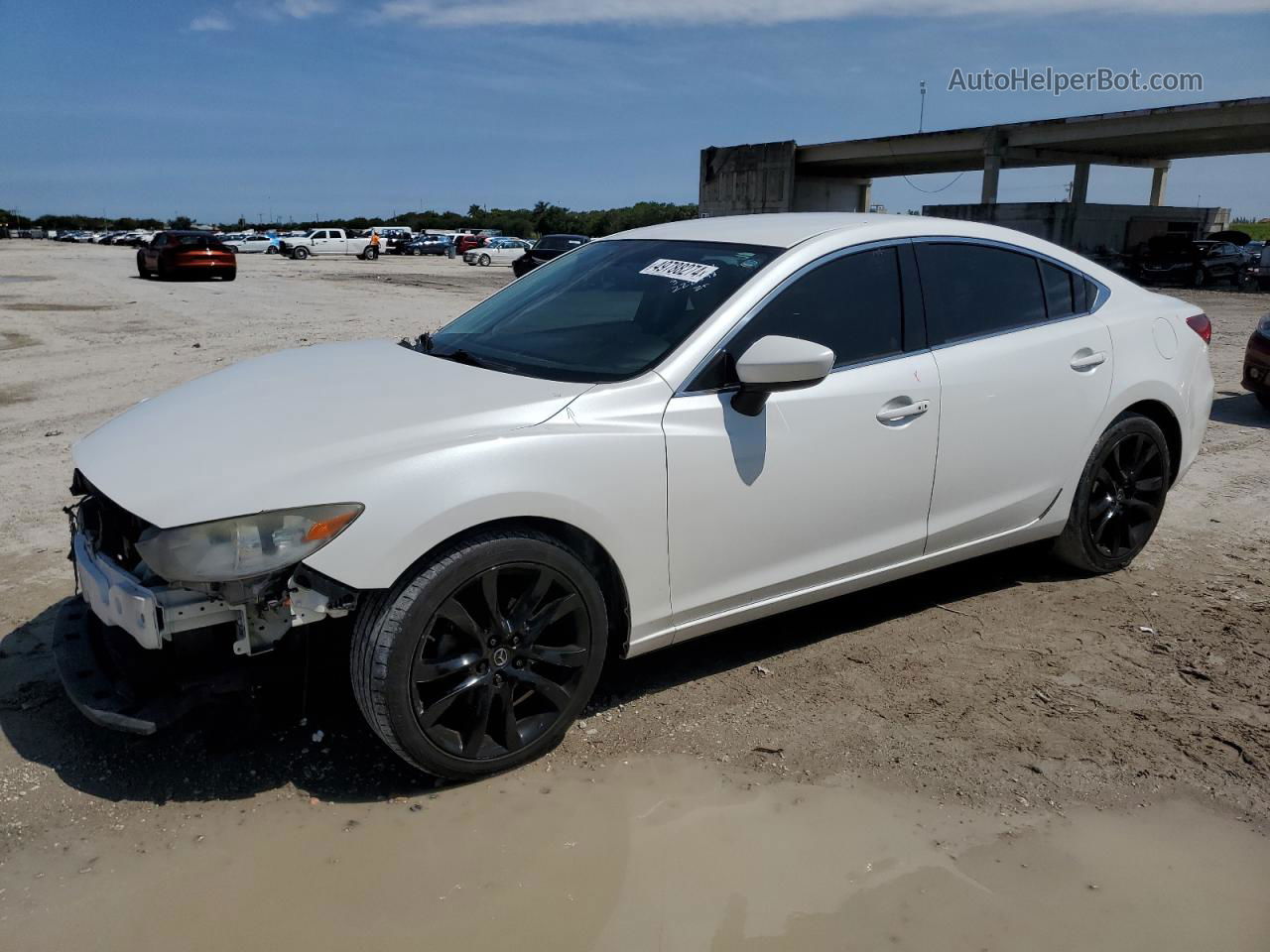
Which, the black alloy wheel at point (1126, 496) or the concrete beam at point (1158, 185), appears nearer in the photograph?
the black alloy wheel at point (1126, 496)

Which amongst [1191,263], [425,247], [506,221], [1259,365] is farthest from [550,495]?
[506,221]

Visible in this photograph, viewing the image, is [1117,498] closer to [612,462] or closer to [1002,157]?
[612,462]

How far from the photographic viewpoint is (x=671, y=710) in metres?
3.62

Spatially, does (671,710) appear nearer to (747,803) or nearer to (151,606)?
(747,803)

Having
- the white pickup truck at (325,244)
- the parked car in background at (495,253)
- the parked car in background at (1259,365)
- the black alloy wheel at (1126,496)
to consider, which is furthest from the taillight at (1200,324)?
the white pickup truck at (325,244)

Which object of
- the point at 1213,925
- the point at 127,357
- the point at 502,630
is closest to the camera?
the point at 1213,925

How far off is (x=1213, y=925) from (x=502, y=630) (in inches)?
78.9

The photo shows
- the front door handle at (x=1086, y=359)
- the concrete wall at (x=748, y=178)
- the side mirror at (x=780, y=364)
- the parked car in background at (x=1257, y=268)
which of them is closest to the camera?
the side mirror at (x=780, y=364)

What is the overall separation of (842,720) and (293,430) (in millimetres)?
2059

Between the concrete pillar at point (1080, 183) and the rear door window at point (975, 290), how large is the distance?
39454 millimetres

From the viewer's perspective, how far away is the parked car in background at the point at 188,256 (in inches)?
1131

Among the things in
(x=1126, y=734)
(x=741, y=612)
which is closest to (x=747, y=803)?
(x=741, y=612)

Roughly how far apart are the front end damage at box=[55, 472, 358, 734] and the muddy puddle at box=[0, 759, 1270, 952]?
0.38 m

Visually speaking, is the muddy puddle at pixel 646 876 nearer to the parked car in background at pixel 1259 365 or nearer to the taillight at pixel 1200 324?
the taillight at pixel 1200 324
